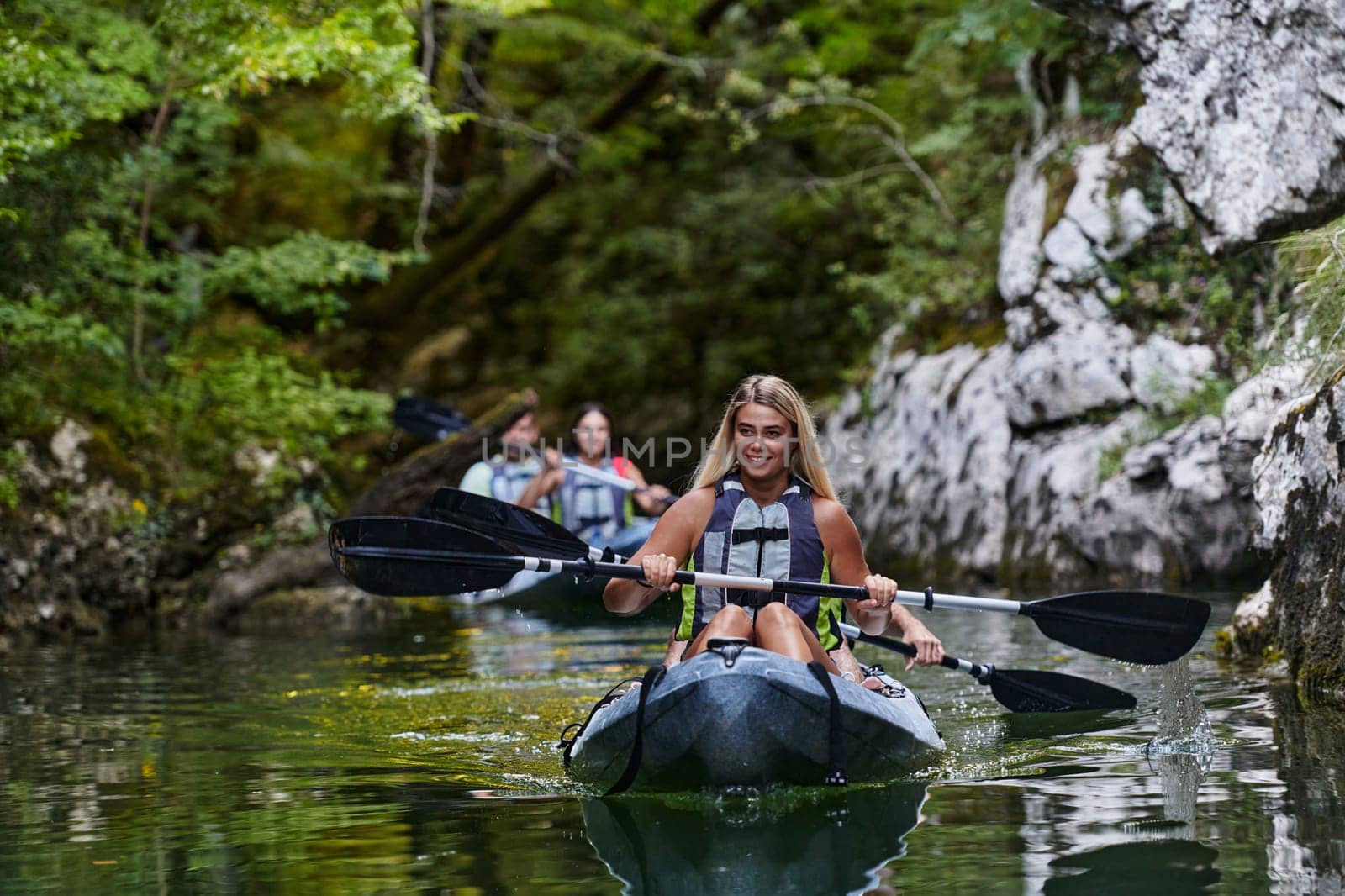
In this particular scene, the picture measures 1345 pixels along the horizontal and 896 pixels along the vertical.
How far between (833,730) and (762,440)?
0.99 metres

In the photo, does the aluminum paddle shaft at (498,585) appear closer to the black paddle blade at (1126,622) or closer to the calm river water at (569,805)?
the black paddle blade at (1126,622)

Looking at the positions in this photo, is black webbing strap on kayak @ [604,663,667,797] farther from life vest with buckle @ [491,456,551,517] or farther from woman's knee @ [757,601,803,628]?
life vest with buckle @ [491,456,551,517]

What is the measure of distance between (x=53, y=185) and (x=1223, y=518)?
907cm

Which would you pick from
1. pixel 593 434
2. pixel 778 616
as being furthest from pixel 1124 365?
pixel 778 616

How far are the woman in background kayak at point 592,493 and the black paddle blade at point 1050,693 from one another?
4462mm

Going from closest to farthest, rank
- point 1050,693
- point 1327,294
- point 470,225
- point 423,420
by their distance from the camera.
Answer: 1. point 1050,693
2. point 1327,294
3. point 423,420
4. point 470,225

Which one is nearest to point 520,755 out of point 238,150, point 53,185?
point 53,185

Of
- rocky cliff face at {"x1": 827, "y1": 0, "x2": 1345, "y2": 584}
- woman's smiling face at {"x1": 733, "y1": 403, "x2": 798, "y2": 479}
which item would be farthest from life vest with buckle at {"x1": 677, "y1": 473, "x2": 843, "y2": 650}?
rocky cliff face at {"x1": 827, "y1": 0, "x2": 1345, "y2": 584}

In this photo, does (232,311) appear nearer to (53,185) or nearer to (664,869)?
(53,185)

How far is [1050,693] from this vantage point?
5.72 m

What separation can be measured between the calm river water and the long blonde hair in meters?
1.06

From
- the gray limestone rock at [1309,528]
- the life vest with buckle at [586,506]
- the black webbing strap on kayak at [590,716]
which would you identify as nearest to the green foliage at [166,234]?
the life vest with buckle at [586,506]

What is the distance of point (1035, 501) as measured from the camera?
35.6 feet

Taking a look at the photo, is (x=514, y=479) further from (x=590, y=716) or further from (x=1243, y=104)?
(x=590, y=716)
